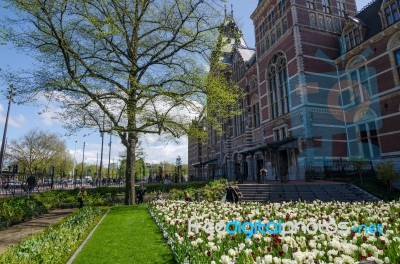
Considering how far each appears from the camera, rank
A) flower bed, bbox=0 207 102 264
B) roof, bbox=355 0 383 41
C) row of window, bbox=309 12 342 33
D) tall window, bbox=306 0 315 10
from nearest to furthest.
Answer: flower bed, bbox=0 207 102 264 < roof, bbox=355 0 383 41 < row of window, bbox=309 12 342 33 < tall window, bbox=306 0 315 10

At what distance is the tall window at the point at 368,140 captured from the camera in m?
22.8

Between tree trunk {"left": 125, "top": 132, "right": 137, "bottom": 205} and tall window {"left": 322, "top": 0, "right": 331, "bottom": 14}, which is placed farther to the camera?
tall window {"left": 322, "top": 0, "right": 331, "bottom": 14}

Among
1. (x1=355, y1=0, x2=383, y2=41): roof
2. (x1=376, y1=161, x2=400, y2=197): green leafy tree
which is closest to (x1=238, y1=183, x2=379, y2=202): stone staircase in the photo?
(x1=376, y1=161, x2=400, y2=197): green leafy tree

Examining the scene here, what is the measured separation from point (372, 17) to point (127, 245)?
95.6 feet

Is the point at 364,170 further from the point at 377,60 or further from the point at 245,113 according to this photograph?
the point at 245,113

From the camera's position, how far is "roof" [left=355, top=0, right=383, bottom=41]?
2377 centimetres

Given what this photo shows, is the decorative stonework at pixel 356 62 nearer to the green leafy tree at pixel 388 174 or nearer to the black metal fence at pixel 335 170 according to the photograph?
the black metal fence at pixel 335 170

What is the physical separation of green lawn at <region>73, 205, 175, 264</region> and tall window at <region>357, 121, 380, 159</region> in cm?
2080

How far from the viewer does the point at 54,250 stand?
6.38 m

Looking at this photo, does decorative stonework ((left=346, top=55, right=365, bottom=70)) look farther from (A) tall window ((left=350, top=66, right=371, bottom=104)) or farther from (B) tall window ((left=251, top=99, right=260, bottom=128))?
(B) tall window ((left=251, top=99, right=260, bottom=128))

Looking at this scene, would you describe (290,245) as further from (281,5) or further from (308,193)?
(281,5)

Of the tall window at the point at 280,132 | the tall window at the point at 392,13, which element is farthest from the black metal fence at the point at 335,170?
the tall window at the point at 392,13

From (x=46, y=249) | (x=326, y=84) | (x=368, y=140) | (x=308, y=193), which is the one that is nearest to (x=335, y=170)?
(x=368, y=140)

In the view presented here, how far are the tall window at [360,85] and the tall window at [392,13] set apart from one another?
4066mm
